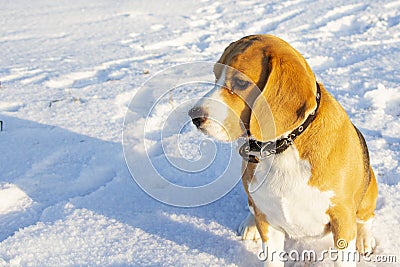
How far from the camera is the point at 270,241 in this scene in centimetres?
291

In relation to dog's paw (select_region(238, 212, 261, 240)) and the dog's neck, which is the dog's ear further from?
dog's paw (select_region(238, 212, 261, 240))

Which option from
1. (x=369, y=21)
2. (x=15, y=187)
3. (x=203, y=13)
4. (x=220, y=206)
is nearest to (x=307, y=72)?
(x=220, y=206)

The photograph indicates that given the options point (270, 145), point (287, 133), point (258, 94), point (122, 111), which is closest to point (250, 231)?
point (270, 145)

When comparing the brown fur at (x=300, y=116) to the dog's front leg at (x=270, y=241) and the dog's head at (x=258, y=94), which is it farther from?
the dog's front leg at (x=270, y=241)

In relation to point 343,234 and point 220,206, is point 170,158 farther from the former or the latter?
point 343,234

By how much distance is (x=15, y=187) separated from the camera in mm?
3973

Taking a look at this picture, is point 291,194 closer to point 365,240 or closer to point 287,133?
point 287,133

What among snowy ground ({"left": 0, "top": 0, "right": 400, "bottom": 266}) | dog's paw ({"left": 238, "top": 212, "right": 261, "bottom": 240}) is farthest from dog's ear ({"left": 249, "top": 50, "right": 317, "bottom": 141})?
snowy ground ({"left": 0, "top": 0, "right": 400, "bottom": 266})

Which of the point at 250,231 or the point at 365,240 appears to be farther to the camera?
the point at 250,231

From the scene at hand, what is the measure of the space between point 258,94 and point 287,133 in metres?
0.27

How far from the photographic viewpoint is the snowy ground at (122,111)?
3248mm

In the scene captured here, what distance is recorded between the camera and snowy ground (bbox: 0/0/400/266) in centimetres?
325

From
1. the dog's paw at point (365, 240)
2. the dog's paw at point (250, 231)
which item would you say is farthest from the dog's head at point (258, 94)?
the dog's paw at point (365, 240)

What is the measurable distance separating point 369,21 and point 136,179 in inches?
226
